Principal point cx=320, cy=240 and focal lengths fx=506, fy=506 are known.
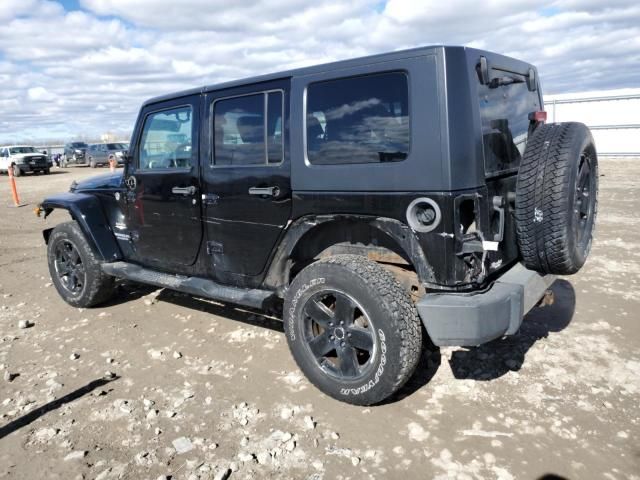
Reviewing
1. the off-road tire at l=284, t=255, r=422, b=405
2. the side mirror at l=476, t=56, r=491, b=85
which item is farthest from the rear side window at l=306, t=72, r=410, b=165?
the off-road tire at l=284, t=255, r=422, b=405

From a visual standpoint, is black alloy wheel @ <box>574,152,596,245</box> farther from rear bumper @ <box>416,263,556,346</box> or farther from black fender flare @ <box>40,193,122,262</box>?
black fender flare @ <box>40,193,122,262</box>

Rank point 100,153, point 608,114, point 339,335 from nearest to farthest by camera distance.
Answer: point 339,335
point 608,114
point 100,153

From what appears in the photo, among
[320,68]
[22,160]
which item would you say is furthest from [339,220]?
[22,160]

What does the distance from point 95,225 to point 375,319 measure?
327 centimetres

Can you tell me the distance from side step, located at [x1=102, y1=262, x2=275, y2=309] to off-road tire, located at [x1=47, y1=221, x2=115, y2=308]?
15cm

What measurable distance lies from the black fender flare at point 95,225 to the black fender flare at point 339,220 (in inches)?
80.0

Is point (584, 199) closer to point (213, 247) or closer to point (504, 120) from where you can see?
point (504, 120)

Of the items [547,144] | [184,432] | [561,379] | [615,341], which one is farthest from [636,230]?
[184,432]

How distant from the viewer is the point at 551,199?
2.83 metres

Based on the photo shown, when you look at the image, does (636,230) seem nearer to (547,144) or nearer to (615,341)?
(615,341)

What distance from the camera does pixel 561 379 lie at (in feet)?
11.3

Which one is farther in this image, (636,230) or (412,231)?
(636,230)

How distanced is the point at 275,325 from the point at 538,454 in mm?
2496

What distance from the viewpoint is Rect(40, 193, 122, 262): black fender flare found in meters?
4.91
